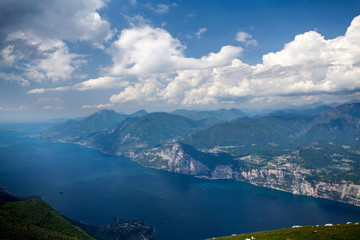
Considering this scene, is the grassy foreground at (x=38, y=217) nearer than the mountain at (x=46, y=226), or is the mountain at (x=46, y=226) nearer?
the mountain at (x=46, y=226)

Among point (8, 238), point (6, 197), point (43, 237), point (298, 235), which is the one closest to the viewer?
point (298, 235)

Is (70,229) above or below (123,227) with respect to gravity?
above

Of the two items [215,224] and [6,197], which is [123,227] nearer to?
[215,224]

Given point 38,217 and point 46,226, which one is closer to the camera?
point 46,226

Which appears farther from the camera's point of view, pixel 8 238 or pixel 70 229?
pixel 70 229

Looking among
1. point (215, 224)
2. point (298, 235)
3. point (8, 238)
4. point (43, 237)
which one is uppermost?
point (298, 235)

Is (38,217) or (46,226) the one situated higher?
(38,217)

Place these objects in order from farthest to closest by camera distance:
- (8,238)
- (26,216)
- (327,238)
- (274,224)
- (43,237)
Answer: (274,224) → (26,216) → (43,237) → (8,238) → (327,238)

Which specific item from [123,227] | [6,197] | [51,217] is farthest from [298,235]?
[6,197]

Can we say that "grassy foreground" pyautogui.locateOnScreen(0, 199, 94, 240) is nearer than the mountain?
No
